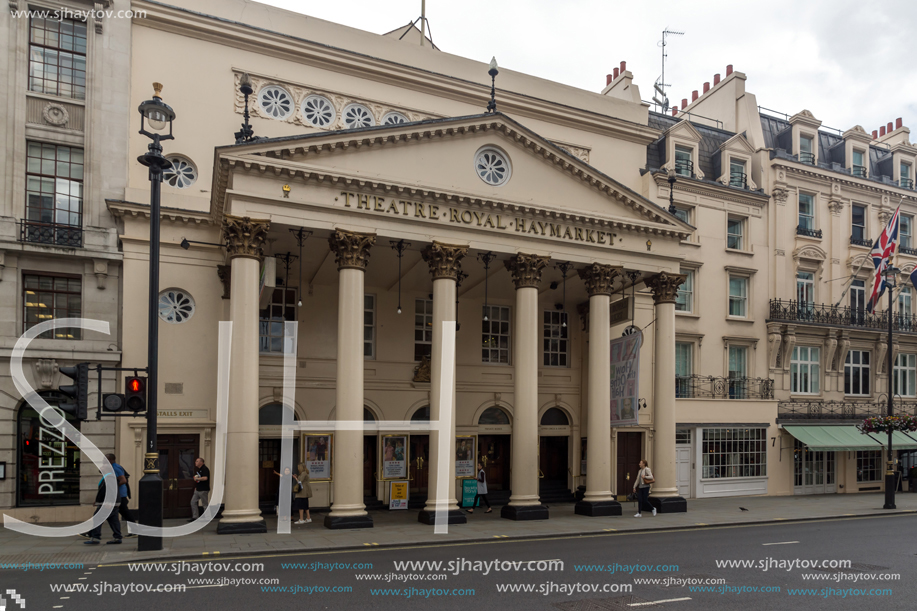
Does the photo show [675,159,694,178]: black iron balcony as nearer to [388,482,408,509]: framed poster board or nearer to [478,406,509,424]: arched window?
[478,406,509,424]: arched window

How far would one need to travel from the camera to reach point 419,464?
2586 cm

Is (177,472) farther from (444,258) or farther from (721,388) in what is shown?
(721,388)

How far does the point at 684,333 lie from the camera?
1181 inches

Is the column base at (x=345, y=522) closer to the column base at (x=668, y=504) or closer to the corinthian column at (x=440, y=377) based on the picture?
the corinthian column at (x=440, y=377)

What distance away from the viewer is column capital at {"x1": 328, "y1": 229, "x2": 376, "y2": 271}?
19469mm

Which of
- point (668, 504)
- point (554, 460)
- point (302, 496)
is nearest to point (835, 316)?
point (554, 460)

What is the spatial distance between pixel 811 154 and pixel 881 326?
8946 millimetres

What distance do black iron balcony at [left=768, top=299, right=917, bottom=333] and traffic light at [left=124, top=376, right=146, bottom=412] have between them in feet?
87.4

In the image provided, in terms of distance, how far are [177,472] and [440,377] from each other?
8.60 m

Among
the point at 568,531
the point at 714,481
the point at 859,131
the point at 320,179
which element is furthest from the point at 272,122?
the point at 859,131

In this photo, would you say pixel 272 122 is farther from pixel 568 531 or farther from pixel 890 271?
pixel 890 271

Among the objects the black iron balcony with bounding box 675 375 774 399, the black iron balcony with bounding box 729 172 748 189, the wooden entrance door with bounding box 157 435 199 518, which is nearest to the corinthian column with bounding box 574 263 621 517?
the black iron balcony with bounding box 675 375 774 399

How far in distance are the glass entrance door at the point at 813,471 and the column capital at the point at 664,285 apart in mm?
12553

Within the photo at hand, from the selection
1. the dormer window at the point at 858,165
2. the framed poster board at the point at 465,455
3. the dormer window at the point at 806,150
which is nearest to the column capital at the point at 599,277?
the framed poster board at the point at 465,455
